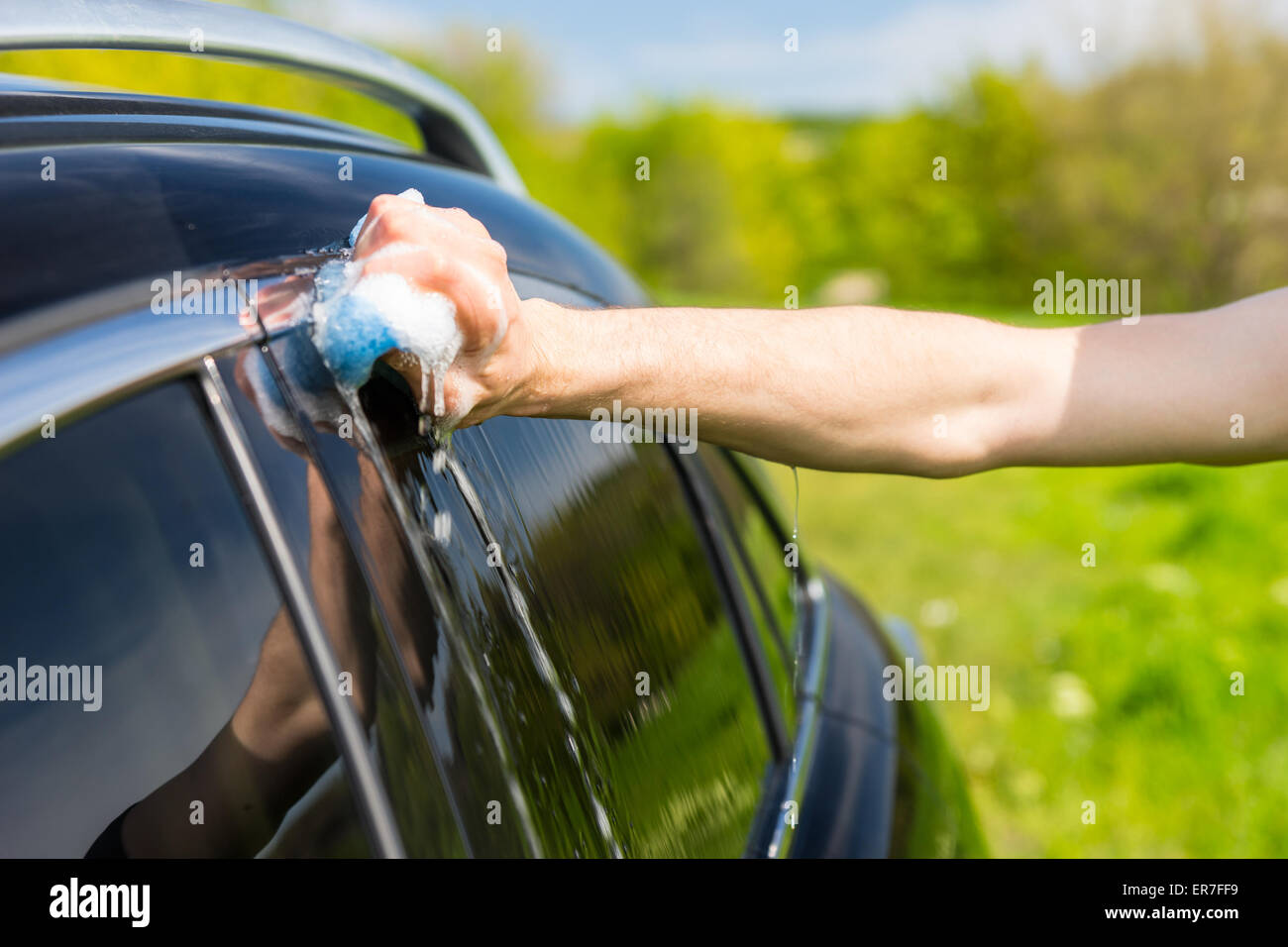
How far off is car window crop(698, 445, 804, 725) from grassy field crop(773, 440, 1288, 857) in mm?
2070

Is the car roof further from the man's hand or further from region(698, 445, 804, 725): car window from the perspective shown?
region(698, 445, 804, 725): car window

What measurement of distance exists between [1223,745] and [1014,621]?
1.67 metres

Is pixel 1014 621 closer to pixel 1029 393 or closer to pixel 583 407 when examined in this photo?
pixel 1029 393

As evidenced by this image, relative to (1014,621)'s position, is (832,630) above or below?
above

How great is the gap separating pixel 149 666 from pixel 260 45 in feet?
3.15

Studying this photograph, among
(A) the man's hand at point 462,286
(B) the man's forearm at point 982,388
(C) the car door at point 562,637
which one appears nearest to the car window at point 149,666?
(C) the car door at point 562,637

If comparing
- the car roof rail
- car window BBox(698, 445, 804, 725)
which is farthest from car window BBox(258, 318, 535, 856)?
car window BBox(698, 445, 804, 725)

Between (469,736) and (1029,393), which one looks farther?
(1029,393)

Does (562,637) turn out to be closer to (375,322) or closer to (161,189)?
(375,322)

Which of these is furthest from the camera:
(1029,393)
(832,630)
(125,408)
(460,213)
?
(832,630)

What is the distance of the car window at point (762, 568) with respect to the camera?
2.08 m

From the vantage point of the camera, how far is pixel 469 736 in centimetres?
105

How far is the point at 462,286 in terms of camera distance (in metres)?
1.06

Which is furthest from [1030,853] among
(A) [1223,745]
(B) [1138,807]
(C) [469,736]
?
(C) [469,736]
